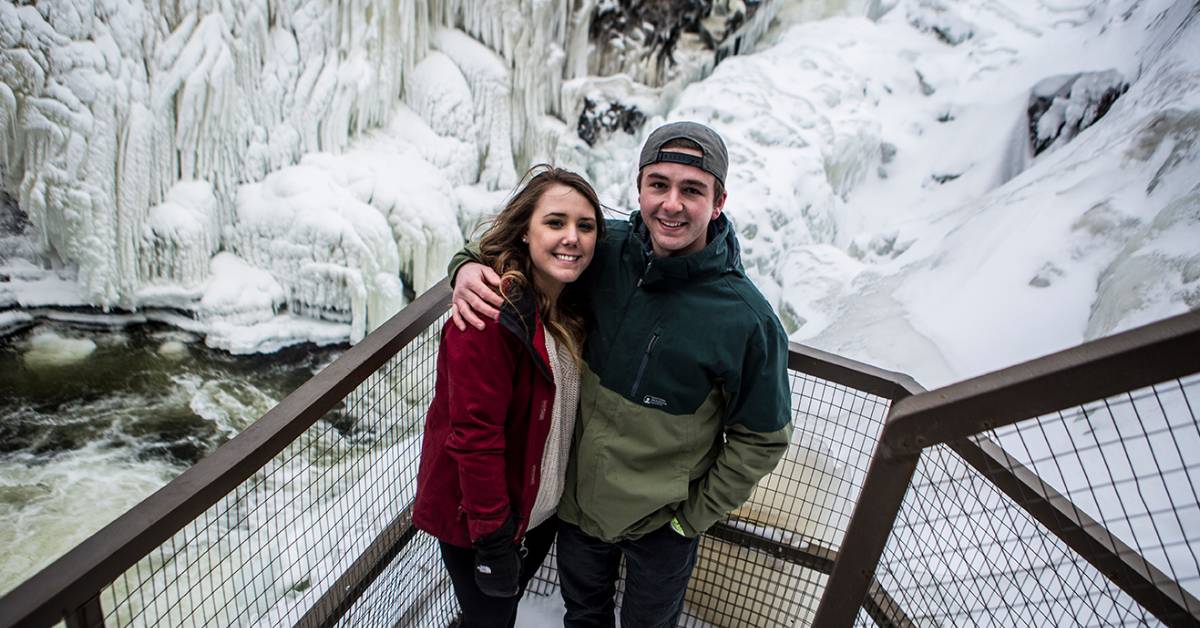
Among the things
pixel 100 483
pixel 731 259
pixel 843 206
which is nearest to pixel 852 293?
pixel 843 206

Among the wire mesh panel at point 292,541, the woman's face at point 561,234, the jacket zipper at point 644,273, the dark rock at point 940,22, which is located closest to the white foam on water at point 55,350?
the wire mesh panel at point 292,541

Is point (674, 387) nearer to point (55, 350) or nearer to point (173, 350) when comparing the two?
point (173, 350)

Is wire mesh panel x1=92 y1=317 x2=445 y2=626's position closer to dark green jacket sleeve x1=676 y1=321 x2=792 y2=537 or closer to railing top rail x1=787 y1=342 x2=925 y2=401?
dark green jacket sleeve x1=676 y1=321 x2=792 y2=537

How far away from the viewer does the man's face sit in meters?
1.39

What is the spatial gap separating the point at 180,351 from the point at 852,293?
6.45 metres

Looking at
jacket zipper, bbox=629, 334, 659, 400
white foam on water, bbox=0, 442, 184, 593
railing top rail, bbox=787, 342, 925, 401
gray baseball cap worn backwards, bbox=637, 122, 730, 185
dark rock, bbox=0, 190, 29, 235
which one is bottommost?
white foam on water, bbox=0, 442, 184, 593

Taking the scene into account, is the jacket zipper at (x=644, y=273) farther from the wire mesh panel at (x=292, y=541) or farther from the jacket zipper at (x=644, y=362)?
the wire mesh panel at (x=292, y=541)

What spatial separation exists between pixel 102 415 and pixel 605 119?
19.9 ft

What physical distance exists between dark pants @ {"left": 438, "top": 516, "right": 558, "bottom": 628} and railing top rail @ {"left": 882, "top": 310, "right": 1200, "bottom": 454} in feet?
2.98

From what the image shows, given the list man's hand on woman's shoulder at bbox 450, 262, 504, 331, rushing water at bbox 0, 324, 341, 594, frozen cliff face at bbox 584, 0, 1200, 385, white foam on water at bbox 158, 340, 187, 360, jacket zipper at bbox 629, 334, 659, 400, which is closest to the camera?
man's hand on woman's shoulder at bbox 450, 262, 504, 331

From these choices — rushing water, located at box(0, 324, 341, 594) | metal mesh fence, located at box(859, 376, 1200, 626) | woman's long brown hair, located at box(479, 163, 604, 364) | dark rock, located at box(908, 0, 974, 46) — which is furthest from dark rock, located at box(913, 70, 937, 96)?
woman's long brown hair, located at box(479, 163, 604, 364)

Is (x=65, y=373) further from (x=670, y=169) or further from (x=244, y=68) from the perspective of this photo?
(x=670, y=169)

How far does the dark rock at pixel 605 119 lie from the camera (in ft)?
27.3

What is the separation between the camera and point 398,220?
708 cm
